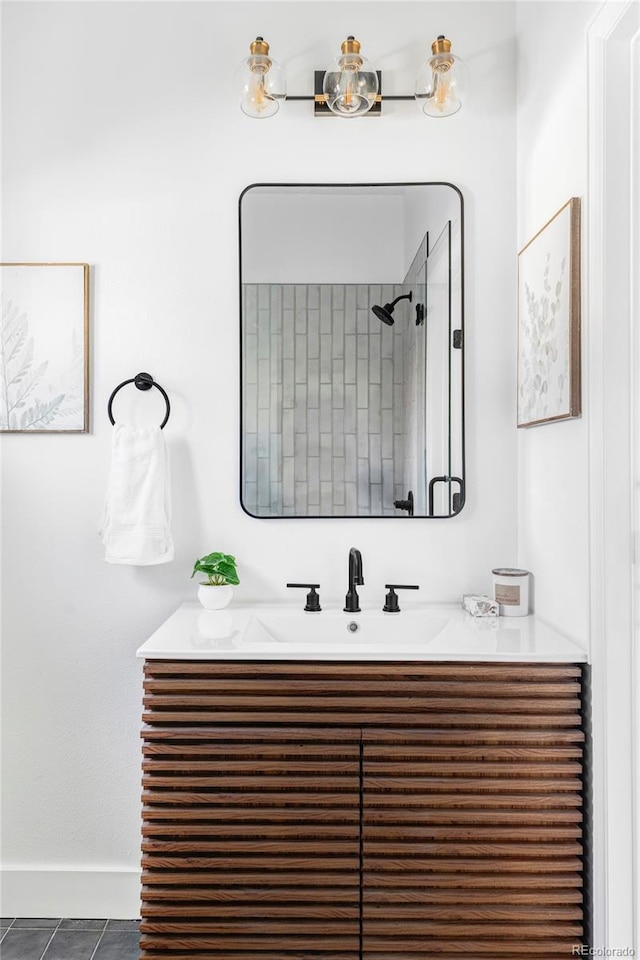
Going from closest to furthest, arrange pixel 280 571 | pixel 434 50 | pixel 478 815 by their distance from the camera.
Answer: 1. pixel 478 815
2. pixel 434 50
3. pixel 280 571

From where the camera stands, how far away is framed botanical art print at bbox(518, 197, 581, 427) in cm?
146

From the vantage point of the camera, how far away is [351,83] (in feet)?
5.85

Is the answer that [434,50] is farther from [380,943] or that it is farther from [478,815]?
[380,943]

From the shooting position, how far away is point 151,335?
76.2 inches

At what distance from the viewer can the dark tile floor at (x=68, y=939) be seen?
1.72 metres

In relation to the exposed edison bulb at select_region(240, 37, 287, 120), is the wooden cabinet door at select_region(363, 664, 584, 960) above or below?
below

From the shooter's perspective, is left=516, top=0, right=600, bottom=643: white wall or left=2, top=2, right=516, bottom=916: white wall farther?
left=2, top=2, right=516, bottom=916: white wall

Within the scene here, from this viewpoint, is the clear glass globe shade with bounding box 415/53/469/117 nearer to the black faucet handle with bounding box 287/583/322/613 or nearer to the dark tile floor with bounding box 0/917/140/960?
the black faucet handle with bounding box 287/583/322/613

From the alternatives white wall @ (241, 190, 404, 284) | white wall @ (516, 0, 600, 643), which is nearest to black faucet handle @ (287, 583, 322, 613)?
white wall @ (516, 0, 600, 643)

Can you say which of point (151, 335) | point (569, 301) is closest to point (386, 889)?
point (569, 301)

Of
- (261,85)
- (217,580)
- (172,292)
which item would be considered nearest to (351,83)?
(261,85)

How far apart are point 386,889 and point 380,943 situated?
11cm

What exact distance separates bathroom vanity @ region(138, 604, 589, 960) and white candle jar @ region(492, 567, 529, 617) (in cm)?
32

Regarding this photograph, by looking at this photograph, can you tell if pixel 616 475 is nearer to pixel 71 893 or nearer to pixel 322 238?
pixel 322 238
